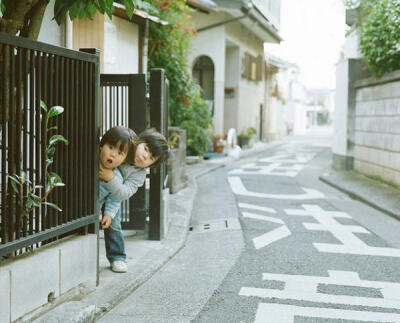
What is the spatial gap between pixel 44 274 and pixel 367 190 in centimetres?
875

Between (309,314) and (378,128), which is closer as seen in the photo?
(309,314)

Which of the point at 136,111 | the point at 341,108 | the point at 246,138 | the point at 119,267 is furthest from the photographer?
the point at 246,138

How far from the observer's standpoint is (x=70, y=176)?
4.39 m

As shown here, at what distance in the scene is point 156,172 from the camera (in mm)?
6645

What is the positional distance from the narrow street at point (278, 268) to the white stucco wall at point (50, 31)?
3210mm

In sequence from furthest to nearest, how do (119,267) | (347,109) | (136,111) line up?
(347,109)
(136,111)
(119,267)

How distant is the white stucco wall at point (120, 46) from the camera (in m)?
10.0

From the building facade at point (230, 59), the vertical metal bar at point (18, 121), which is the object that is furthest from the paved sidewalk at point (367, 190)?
the building facade at point (230, 59)

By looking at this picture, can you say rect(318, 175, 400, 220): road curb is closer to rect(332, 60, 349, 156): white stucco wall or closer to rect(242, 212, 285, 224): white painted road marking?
rect(332, 60, 349, 156): white stucco wall

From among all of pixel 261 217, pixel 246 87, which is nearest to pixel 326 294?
pixel 261 217

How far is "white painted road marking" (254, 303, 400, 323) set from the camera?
4270 mm

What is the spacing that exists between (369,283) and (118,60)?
6.68m

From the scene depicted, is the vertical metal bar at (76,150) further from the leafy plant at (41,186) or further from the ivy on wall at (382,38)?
the ivy on wall at (382,38)

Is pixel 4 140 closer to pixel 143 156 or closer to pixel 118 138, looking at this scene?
pixel 118 138
